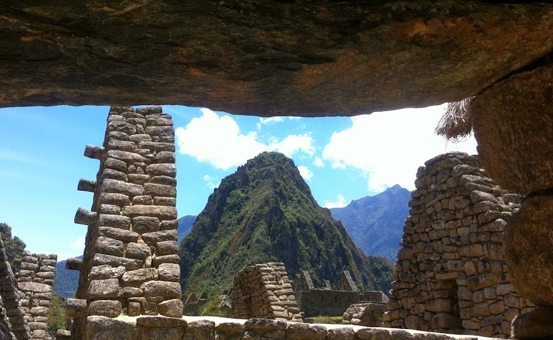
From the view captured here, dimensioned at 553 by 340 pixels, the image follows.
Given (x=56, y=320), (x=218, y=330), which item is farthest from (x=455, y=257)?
(x=56, y=320)

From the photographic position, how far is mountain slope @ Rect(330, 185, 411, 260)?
429 feet

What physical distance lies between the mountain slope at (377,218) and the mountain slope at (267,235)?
58.1 meters

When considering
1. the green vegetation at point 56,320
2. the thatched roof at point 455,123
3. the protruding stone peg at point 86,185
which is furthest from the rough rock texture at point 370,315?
the green vegetation at point 56,320

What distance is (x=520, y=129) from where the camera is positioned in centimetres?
239

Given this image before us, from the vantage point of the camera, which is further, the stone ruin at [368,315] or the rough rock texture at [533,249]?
the stone ruin at [368,315]

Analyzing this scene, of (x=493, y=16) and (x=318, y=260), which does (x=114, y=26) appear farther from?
(x=318, y=260)

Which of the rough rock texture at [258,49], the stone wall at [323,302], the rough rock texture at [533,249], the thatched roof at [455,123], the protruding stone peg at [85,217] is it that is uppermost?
the thatched roof at [455,123]

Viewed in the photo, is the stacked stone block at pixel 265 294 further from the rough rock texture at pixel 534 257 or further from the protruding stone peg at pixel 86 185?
the rough rock texture at pixel 534 257

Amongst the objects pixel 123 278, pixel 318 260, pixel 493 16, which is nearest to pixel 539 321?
pixel 493 16

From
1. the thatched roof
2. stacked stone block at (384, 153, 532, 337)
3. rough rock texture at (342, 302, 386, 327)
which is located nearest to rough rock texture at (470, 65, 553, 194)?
the thatched roof

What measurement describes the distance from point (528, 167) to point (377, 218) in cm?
14760

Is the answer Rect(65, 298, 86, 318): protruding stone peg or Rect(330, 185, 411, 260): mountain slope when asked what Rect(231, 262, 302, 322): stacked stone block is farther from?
Rect(330, 185, 411, 260): mountain slope

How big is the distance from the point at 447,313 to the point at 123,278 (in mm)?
4655

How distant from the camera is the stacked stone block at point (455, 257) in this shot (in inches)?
264
